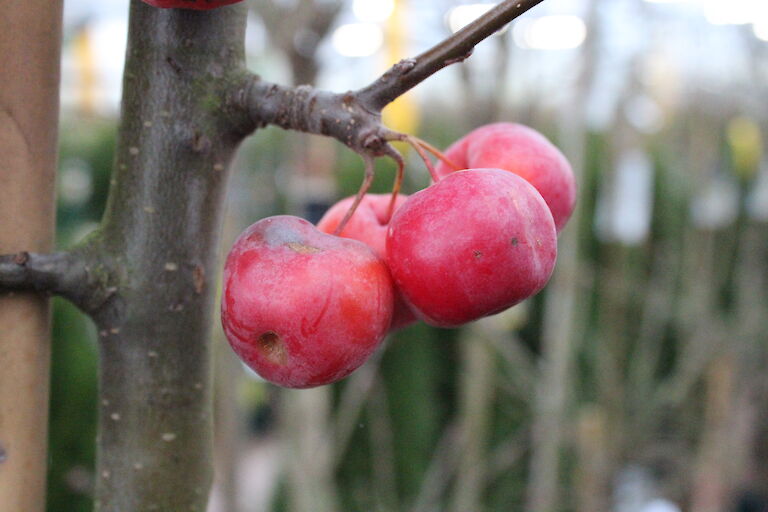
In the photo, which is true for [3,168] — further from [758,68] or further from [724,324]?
[758,68]

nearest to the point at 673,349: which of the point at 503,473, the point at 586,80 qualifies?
the point at 503,473

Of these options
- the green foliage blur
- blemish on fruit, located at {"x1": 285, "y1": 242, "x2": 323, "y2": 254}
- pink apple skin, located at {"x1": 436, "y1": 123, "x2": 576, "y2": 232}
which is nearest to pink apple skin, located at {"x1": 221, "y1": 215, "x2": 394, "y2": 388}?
blemish on fruit, located at {"x1": 285, "y1": 242, "x2": 323, "y2": 254}

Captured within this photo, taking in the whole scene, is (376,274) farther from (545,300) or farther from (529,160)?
(545,300)

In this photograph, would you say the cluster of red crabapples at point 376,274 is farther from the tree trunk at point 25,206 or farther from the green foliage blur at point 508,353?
the green foliage blur at point 508,353

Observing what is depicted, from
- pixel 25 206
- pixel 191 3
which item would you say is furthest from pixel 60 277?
pixel 191 3

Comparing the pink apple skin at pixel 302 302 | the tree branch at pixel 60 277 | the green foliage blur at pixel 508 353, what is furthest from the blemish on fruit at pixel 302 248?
the green foliage blur at pixel 508 353

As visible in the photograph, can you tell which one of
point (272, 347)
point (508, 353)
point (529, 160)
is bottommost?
point (508, 353)
